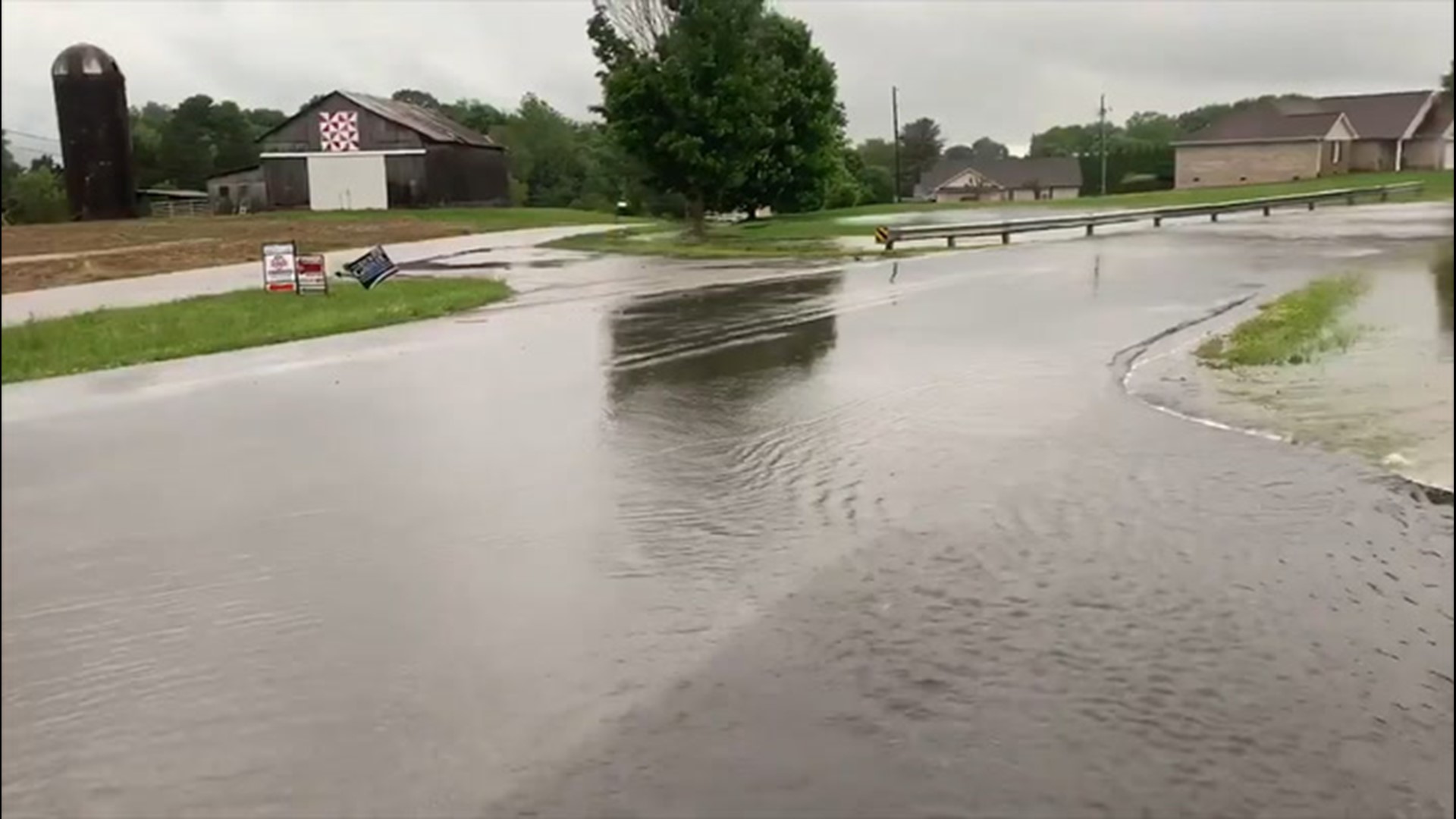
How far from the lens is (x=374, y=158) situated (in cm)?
517

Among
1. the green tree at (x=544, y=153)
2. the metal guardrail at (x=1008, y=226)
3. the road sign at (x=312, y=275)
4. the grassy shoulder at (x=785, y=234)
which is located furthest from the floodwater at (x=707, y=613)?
the metal guardrail at (x=1008, y=226)

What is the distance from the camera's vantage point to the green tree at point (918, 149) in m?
8.05

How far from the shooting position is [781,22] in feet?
89.0

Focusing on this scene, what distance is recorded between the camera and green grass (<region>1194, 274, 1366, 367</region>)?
12023 millimetres

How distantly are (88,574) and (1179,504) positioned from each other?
17.3ft

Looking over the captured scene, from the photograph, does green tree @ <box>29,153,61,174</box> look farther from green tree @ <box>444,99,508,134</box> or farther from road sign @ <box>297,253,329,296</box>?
road sign @ <box>297,253,329,296</box>

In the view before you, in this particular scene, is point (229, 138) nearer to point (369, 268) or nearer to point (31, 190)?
point (31, 190)

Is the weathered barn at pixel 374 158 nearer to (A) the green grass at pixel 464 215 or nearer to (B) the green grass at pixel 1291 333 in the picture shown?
(A) the green grass at pixel 464 215

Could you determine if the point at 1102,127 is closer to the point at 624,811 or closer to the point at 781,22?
the point at 624,811

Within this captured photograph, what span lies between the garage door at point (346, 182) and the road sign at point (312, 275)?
14104 mm

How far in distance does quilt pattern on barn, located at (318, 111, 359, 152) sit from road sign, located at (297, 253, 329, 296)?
15117mm

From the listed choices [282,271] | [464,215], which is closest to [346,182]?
[464,215]

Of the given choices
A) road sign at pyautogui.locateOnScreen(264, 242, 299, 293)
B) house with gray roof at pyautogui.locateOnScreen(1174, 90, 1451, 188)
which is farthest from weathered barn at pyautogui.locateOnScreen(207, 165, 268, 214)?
road sign at pyautogui.locateOnScreen(264, 242, 299, 293)

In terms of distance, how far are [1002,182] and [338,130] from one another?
20.5 meters
